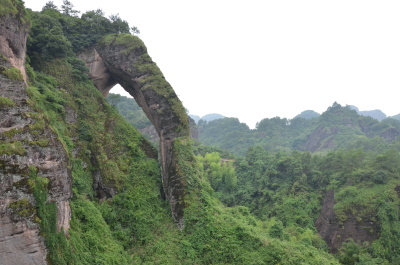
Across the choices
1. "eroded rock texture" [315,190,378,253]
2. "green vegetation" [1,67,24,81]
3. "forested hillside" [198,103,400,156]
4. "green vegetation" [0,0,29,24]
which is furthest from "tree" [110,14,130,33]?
"forested hillside" [198,103,400,156]

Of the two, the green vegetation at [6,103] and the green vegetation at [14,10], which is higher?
the green vegetation at [14,10]

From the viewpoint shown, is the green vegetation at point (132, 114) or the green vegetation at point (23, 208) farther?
the green vegetation at point (132, 114)

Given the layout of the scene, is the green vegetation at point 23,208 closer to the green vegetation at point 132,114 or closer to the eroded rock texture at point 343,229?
the eroded rock texture at point 343,229

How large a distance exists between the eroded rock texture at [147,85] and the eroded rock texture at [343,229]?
551 inches

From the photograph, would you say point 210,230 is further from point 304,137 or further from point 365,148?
point 304,137

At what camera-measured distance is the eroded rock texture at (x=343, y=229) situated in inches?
786

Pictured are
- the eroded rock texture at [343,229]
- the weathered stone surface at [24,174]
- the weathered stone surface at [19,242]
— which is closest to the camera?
the weathered stone surface at [19,242]

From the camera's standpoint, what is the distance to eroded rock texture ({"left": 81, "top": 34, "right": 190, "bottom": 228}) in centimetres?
1769

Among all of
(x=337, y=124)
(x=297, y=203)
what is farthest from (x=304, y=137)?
(x=297, y=203)

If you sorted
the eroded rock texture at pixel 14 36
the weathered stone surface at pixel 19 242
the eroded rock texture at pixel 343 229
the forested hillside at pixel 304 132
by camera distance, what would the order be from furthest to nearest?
the forested hillside at pixel 304 132 < the eroded rock texture at pixel 343 229 < the eroded rock texture at pixel 14 36 < the weathered stone surface at pixel 19 242

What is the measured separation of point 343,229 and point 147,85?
18.9m

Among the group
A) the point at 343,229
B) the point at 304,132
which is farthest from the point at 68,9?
the point at 304,132

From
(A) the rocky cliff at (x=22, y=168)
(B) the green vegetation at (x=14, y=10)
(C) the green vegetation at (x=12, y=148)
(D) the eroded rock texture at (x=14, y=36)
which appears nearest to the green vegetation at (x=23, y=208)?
(A) the rocky cliff at (x=22, y=168)

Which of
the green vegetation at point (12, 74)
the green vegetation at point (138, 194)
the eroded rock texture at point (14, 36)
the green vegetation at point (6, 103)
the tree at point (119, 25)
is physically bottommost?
the green vegetation at point (138, 194)
